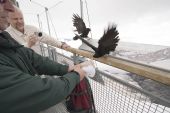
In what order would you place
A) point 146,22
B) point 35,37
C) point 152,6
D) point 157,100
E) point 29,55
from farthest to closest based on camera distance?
point 146,22 → point 152,6 → point 35,37 → point 29,55 → point 157,100

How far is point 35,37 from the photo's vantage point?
1.86 m

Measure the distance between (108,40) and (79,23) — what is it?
408 mm

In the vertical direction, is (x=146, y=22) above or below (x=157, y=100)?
above

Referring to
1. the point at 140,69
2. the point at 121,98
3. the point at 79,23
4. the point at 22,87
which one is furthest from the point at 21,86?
the point at 79,23

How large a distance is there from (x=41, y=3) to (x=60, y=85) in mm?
4790

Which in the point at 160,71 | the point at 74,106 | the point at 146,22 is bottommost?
the point at 74,106

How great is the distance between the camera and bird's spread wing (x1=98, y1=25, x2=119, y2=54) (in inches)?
35.7

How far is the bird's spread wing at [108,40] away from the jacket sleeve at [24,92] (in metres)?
0.28

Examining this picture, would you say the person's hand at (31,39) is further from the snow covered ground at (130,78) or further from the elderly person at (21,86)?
the elderly person at (21,86)

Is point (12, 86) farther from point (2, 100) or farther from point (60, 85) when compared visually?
point (60, 85)

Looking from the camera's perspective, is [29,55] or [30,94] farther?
[29,55]

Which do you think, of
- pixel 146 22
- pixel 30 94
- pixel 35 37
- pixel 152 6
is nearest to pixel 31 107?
pixel 30 94

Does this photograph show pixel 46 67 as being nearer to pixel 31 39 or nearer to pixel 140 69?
pixel 140 69

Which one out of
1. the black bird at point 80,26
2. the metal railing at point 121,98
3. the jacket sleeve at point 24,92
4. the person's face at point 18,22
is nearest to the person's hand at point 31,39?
the person's face at point 18,22
